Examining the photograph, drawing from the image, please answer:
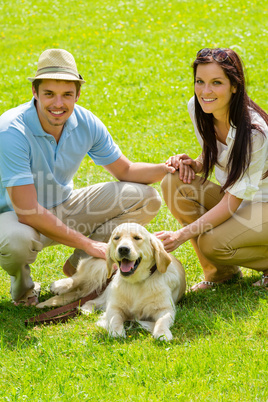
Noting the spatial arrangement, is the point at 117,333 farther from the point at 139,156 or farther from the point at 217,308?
the point at 139,156

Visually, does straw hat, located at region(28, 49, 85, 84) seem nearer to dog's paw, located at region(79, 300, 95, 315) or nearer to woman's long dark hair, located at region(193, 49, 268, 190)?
woman's long dark hair, located at region(193, 49, 268, 190)

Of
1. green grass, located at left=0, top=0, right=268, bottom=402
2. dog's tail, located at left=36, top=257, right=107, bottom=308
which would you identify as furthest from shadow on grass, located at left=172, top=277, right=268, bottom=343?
dog's tail, located at left=36, top=257, right=107, bottom=308

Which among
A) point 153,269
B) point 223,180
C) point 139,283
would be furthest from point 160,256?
point 223,180

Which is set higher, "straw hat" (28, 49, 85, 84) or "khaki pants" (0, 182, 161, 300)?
"straw hat" (28, 49, 85, 84)

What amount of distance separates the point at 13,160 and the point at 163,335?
68.1 inches

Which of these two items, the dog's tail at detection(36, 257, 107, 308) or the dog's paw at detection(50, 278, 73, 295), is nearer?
the dog's tail at detection(36, 257, 107, 308)

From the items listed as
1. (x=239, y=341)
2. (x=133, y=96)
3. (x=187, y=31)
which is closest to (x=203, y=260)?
(x=239, y=341)

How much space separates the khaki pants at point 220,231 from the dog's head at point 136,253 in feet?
1.63

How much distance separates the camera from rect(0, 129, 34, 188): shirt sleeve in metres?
4.26

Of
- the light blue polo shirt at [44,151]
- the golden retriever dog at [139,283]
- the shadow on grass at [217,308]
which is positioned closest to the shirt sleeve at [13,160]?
the light blue polo shirt at [44,151]

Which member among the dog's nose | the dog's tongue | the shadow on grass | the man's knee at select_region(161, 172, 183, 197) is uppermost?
the man's knee at select_region(161, 172, 183, 197)

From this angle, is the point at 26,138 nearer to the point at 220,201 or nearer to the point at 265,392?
the point at 220,201

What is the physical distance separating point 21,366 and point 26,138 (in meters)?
1.77

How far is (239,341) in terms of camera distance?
11.4 ft
